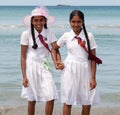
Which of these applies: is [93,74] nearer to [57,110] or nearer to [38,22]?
[38,22]

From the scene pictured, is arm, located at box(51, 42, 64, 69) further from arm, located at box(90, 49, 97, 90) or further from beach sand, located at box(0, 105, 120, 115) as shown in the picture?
beach sand, located at box(0, 105, 120, 115)

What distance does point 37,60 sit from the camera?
604 cm

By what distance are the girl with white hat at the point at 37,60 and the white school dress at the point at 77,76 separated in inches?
8.4

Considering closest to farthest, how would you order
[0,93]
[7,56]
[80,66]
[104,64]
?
1. [80,66]
2. [0,93]
3. [104,64]
4. [7,56]

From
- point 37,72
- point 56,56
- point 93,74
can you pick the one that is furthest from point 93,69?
point 37,72

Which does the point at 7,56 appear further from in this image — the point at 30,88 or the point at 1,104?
the point at 30,88

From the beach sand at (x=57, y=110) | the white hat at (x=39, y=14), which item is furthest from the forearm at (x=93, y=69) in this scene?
the beach sand at (x=57, y=110)

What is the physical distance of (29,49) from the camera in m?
6.10

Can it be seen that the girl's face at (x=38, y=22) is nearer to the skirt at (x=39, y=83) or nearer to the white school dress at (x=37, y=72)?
the white school dress at (x=37, y=72)

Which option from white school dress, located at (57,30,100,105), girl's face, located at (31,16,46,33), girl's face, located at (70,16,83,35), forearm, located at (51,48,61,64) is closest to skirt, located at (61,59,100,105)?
white school dress, located at (57,30,100,105)

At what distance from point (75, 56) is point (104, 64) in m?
6.53

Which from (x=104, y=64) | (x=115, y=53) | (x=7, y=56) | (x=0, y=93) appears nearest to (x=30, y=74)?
(x=0, y=93)

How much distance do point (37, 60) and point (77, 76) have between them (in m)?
0.57

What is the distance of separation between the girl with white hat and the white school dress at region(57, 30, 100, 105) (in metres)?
0.21
